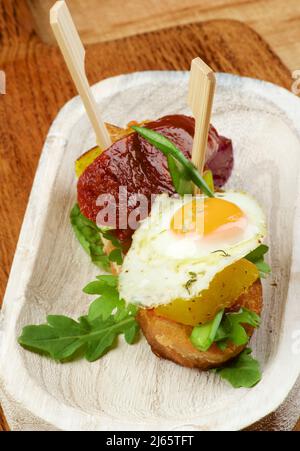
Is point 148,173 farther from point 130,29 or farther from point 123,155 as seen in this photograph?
point 130,29

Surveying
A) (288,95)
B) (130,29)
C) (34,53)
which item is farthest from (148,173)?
(130,29)

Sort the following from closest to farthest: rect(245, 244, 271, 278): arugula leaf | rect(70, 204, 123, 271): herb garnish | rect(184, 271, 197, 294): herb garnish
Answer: rect(184, 271, 197, 294): herb garnish < rect(245, 244, 271, 278): arugula leaf < rect(70, 204, 123, 271): herb garnish

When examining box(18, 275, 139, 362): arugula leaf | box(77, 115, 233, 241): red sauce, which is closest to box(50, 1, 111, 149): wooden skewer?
box(77, 115, 233, 241): red sauce

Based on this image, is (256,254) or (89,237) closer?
(256,254)

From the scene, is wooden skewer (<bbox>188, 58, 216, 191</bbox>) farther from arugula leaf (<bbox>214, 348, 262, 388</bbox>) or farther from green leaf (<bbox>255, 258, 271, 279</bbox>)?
arugula leaf (<bbox>214, 348, 262, 388</bbox>)

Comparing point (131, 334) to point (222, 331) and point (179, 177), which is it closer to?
point (222, 331)

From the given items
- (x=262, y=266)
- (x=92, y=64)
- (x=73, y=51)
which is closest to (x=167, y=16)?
(x=92, y=64)
